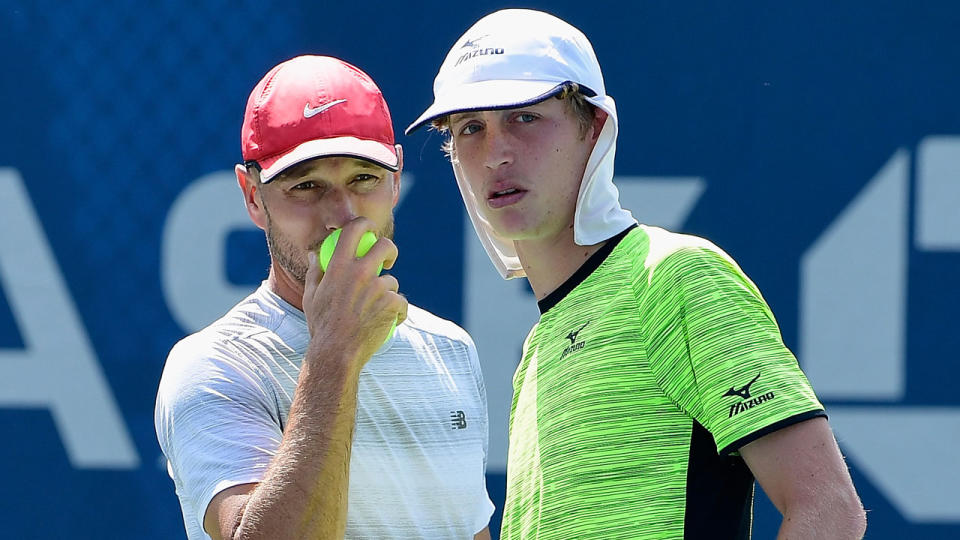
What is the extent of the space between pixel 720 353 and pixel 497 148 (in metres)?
0.59

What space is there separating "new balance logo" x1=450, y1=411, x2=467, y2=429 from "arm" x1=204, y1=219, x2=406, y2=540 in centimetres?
34

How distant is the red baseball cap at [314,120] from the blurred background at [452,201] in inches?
53.0

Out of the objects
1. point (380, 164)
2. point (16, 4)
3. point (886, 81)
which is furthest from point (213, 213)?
point (886, 81)

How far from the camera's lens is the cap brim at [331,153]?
196 cm

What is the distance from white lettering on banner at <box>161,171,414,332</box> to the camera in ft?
11.4

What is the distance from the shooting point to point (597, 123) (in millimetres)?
2047

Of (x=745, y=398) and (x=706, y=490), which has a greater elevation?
(x=745, y=398)

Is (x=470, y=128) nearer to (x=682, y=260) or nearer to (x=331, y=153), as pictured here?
(x=331, y=153)

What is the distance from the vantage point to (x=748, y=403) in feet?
5.12

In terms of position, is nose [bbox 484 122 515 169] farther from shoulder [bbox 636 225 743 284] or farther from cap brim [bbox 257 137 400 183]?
shoulder [bbox 636 225 743 284]

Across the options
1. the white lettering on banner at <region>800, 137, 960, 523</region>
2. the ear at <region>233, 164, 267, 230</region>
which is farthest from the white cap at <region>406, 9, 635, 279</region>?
the white lettering on banner at <region>800, 137, 960, 523</region>

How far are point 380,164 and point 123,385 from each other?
184cm

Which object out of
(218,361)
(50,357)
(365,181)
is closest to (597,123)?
(365,181)

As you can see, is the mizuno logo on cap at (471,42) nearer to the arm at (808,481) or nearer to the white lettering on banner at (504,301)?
the arm at (808,481)
